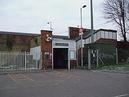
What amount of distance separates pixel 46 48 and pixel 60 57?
5306 millimetres

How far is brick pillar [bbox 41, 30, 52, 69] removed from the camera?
122ft

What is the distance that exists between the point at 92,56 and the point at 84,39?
242 inches

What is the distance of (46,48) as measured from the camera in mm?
37594

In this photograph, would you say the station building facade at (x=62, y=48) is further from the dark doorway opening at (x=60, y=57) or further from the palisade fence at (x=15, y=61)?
the palisade fence at (x=15, y=61)

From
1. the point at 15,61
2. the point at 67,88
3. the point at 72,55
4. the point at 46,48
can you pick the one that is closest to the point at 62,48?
the point at 72,55

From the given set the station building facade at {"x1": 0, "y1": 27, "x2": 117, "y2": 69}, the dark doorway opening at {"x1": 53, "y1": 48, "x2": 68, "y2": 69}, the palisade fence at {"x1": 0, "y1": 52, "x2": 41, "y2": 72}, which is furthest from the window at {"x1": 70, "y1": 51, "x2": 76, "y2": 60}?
the palisade fence at {"x1": 0, "y1": 52, "x2": 41, "y2": 72}

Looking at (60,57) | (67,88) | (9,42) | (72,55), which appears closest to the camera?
(67,88)

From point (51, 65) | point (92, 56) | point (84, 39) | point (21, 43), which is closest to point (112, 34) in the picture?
point (84, 39)

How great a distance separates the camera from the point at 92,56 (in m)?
39.5

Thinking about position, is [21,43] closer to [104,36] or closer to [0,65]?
[104,36]

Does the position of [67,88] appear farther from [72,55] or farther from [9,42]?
[9,42]

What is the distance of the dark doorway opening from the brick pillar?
10.4ft

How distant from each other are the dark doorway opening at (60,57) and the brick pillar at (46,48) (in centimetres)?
317

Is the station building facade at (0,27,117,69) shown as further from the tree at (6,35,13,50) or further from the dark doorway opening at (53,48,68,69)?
the tree at (6,35,13,50)
